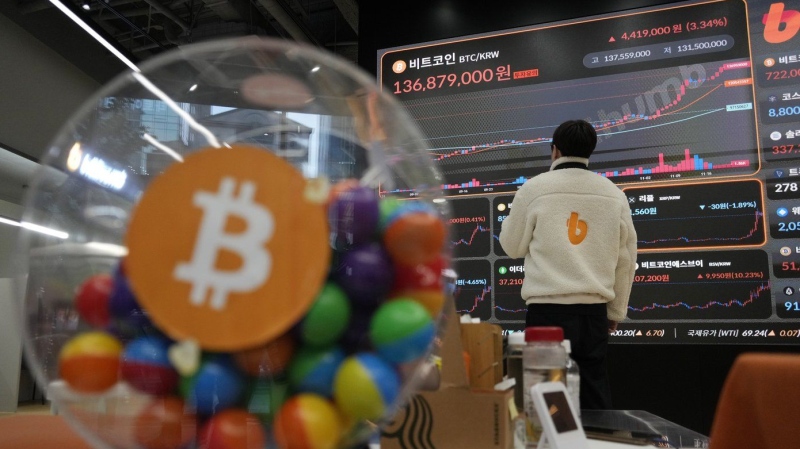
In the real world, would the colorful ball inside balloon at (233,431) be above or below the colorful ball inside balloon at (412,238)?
below

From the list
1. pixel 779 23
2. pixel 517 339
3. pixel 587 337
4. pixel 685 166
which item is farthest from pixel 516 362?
pixel 779 23

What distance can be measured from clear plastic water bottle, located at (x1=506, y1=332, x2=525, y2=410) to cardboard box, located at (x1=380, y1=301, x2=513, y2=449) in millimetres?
240

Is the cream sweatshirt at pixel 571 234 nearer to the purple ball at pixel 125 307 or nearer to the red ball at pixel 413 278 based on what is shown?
the red ball at pixel 413 278

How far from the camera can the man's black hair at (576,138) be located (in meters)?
2.01

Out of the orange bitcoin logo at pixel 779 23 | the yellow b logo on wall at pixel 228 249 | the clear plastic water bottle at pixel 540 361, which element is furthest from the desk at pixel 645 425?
the orange bitcoin logo at pixel 779 23

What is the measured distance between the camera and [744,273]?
335 centimetres

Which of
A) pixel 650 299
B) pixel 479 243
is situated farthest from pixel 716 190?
pixel 479 243

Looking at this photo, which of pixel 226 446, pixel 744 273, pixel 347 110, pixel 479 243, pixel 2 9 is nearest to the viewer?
pixel 226 446

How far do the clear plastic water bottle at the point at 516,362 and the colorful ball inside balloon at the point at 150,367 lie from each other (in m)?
0.89

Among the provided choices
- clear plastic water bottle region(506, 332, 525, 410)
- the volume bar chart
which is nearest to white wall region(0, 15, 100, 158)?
the volume bar chart

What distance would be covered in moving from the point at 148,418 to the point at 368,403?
0.18 meters

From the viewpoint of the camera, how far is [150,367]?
470 millimetres

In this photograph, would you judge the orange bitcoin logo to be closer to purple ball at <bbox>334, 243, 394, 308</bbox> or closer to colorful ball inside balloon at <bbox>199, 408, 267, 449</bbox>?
purple ball at <bbox>334, 243, 394, 308</bbox>

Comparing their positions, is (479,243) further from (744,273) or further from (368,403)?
(368,403)
